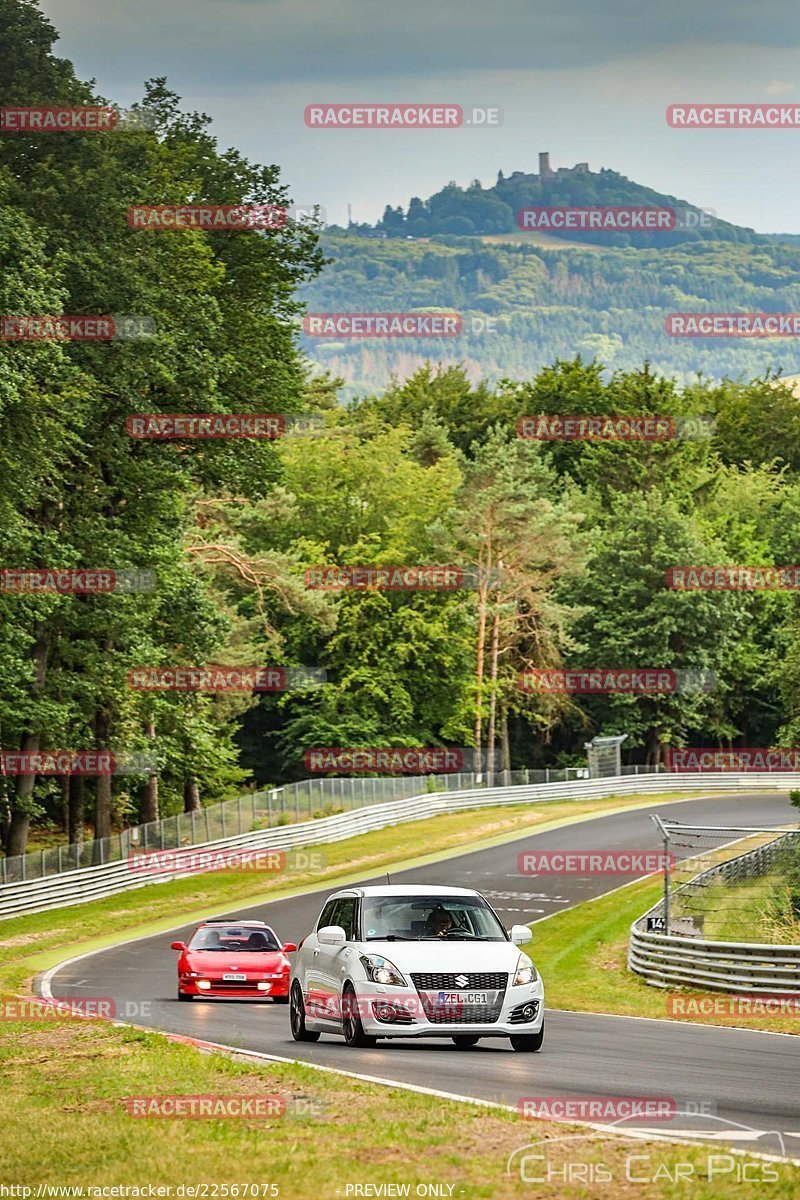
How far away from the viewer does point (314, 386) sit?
399 ft

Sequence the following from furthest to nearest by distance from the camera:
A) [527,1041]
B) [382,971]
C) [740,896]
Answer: [740,896], [527,1041], [382,971]

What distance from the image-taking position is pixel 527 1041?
16.0m

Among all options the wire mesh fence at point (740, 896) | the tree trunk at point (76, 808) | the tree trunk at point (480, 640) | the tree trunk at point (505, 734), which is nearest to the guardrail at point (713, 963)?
the wire mesh fence at point (740, 896)

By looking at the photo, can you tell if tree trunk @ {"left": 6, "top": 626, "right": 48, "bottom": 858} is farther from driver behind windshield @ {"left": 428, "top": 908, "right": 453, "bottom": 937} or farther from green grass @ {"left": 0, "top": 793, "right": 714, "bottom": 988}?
driver behind windshield @ {"left": 428, "top": 908, "right": 453, "bottom": 937}

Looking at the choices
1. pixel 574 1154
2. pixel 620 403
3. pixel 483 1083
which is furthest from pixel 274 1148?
pixel 620 403

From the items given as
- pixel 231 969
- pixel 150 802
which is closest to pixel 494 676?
pixel 150 802

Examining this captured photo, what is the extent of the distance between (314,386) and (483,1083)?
11017 centimetres

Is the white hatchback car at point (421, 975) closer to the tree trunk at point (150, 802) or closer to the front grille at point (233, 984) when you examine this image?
the front grille at point (233, 984)

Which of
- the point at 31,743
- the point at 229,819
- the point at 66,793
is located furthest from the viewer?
the point at 66,793

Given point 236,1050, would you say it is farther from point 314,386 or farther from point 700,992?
point 314,386

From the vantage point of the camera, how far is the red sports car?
24.5 metres

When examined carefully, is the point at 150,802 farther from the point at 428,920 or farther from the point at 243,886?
the point at 428,920

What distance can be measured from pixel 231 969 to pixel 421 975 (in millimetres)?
9481

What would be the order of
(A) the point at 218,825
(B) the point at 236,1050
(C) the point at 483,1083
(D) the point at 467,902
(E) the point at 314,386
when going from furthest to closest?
(E) the point at 314,386 → (A) the point at 218,825 → (D) the point at 467,902 → (B) the point at 236,1050 → (C) the point at 483,1083
